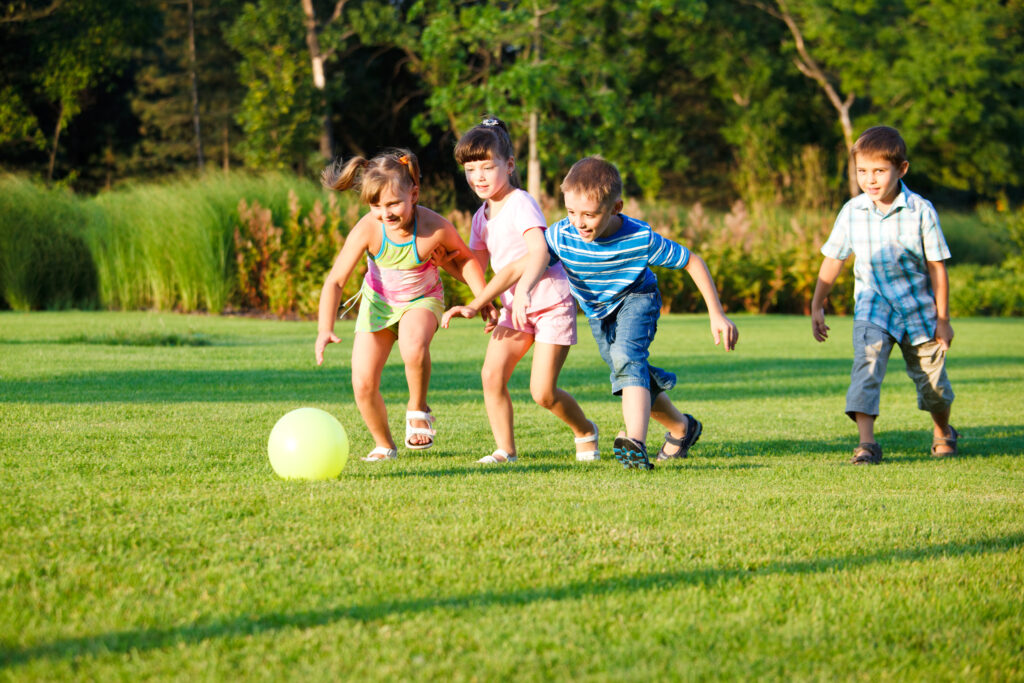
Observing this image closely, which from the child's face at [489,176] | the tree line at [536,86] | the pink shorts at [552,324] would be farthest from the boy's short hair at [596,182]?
the tree line at [536,86]

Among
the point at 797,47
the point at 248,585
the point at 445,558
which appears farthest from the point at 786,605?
the point at 797,47

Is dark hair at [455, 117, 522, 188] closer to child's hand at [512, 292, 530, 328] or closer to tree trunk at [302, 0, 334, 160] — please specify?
child's hand at [512, 292, 530, 328]

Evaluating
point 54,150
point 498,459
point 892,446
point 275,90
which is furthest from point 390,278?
point 54,150

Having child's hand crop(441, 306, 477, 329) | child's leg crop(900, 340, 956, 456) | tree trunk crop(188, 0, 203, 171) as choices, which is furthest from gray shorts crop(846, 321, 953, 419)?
tree trunk crop(188, 0, 203, 171)

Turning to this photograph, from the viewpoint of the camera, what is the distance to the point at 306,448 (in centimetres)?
461

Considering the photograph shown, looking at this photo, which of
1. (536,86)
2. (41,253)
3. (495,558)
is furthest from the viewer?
(536,86)

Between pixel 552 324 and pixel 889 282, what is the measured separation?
2.08 metres

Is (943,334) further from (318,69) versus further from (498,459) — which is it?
(318,69)

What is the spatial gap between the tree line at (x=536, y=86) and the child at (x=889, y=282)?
20.8 meters

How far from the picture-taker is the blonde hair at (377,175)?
17.5 feet

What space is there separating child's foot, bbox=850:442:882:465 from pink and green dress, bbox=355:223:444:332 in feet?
8.19

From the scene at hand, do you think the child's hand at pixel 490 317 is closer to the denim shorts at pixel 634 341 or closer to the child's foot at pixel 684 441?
the denim shorts at pixel 634 341

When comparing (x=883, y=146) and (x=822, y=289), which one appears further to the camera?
(x=822, y=289)

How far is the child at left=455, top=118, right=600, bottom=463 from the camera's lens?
5477 mm
